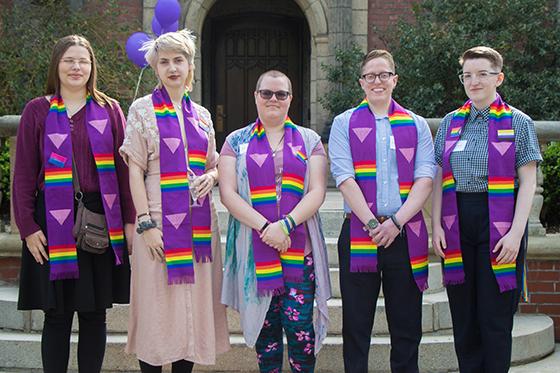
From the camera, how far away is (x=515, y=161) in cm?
402

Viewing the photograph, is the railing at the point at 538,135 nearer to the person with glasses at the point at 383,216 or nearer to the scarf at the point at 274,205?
the person with glasses at the point at 383,216

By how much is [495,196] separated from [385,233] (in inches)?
→ 23.1

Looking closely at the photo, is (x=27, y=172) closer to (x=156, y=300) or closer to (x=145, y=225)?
(x=145, y=225)

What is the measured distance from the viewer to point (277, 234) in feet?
12.8

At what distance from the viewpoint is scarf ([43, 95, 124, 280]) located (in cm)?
388

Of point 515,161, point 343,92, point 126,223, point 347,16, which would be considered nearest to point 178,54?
point 126,223

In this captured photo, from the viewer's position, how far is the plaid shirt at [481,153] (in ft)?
13.1

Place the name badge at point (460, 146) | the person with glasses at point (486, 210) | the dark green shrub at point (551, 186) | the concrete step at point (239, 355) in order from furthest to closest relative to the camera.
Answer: the dark green shrub at point (551, 186) → the concrete step at point (239, 355) → the name badge at point (460, 146) → the person with glasses at point (486, 210)

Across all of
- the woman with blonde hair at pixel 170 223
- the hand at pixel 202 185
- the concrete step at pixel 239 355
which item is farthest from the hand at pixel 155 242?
the concrete step at pixel 239 355

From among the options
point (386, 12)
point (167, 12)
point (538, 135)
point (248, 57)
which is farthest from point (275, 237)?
point (248, 57)

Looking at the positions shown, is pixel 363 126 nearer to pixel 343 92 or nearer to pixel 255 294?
pixel 255 294

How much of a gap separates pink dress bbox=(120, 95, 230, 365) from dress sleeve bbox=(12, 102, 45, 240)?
17.3 inches

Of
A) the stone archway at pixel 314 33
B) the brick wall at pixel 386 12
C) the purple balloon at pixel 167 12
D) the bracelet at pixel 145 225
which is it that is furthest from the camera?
the brick wall at pixel 386 12

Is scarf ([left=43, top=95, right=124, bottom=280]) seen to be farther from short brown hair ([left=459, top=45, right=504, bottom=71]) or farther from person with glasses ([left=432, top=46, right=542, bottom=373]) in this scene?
short brown hair ([left=459, top=45, right=504, bottom=71])
